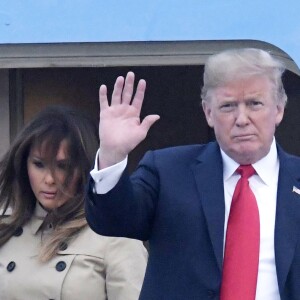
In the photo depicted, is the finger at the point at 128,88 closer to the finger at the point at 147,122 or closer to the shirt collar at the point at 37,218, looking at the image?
the finger at the point at 147,122

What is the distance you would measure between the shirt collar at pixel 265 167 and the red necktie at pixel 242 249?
0.05 metres

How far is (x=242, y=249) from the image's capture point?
1.97 m

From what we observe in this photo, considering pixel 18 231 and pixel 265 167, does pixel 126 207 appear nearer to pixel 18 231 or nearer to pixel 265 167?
pixel 265 167

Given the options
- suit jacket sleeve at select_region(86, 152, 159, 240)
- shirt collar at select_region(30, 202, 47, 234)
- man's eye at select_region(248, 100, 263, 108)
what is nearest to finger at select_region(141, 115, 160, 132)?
suit jacket sleeve at select_region(86, 152, 159, 240)

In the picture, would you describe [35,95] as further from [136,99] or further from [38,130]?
[136,99]

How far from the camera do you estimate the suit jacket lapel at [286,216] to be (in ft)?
6.40

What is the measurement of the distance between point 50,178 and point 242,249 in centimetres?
65

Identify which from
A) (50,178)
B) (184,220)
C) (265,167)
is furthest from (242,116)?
(50,178)

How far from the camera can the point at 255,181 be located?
2051 mm

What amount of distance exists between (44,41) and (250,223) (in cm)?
100

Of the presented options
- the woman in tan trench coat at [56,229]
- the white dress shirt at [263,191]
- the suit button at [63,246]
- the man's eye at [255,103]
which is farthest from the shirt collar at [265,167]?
the suit button at [63,246]

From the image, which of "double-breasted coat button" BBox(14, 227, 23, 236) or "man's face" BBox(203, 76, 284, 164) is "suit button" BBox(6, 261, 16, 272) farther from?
"man's face" BBox(203, 76, 284, 164)

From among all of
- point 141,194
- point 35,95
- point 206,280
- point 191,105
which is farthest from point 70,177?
point 191,105

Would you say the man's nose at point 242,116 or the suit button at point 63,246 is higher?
the man's nose at point 242,116
